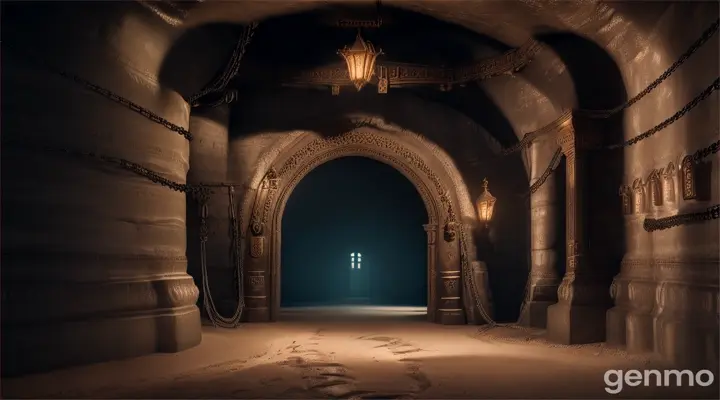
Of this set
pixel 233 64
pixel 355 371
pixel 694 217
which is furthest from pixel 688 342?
pixel 233 64

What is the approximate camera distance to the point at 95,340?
730cm

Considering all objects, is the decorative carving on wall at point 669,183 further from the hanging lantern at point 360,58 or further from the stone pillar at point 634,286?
the hanging lantern at point 360,58

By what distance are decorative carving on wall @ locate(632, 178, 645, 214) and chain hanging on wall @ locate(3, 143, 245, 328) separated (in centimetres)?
525

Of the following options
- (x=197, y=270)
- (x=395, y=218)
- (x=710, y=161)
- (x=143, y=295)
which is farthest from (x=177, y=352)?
(x=395, y=218)

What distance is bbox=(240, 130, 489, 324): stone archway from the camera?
13.3m

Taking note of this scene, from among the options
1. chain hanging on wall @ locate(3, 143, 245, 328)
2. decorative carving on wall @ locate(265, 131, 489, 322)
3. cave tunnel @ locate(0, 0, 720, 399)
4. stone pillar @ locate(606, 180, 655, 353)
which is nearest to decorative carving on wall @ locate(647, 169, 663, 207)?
cave tunnel @ locate(0, 0, 720, 399)

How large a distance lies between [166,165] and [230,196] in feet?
11.5

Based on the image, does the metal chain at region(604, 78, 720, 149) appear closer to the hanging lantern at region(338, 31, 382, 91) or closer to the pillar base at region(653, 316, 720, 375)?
the pillar base at region(653, 316, 720, 375)

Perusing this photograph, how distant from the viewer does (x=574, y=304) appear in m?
9.57

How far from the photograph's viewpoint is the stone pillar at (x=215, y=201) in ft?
41.8

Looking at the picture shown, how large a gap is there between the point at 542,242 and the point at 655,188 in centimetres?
351

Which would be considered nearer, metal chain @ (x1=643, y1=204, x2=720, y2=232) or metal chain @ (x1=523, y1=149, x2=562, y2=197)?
metal chain @ (x1=643, y1=204, x2=720, y2=232)

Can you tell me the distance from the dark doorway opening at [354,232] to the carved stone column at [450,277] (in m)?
10.4

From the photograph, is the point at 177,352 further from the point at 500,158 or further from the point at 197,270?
the point at 500,158
